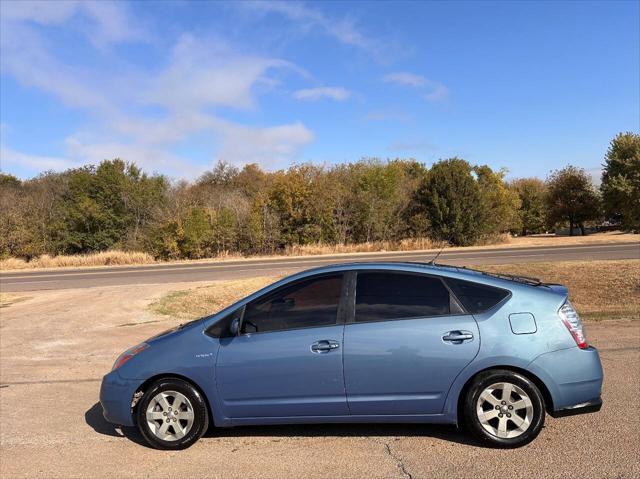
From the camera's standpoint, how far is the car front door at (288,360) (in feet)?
13.7

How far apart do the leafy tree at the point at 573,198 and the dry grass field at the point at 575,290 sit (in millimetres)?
36261

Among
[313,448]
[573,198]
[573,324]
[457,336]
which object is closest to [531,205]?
[573,198]

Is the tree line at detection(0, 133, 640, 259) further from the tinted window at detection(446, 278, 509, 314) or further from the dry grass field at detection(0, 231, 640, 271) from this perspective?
the tinted window at detection(446, 278, 509, 314)

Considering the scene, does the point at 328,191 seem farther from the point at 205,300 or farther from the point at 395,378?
the point at 395,378

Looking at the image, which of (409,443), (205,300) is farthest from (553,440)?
(205,300)

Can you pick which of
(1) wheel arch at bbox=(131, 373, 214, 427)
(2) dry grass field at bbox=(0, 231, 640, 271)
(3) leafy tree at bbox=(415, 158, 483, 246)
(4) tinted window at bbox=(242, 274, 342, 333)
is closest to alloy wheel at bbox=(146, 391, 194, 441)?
(1) wheel arch at bbox=(131, 373, 214, 427)

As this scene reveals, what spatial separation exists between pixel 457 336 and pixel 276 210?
32.8 m

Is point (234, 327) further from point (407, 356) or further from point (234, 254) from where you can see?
point (234, 254)

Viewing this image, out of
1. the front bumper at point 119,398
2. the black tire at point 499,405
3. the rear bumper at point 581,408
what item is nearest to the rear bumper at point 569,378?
the rear bumper at point 581,408

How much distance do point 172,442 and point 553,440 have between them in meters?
3.26

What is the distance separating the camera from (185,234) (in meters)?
34.1

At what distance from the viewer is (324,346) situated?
4176mm

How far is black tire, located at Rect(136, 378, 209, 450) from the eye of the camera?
432 centimetres

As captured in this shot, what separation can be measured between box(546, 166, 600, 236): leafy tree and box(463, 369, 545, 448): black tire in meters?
49.4
